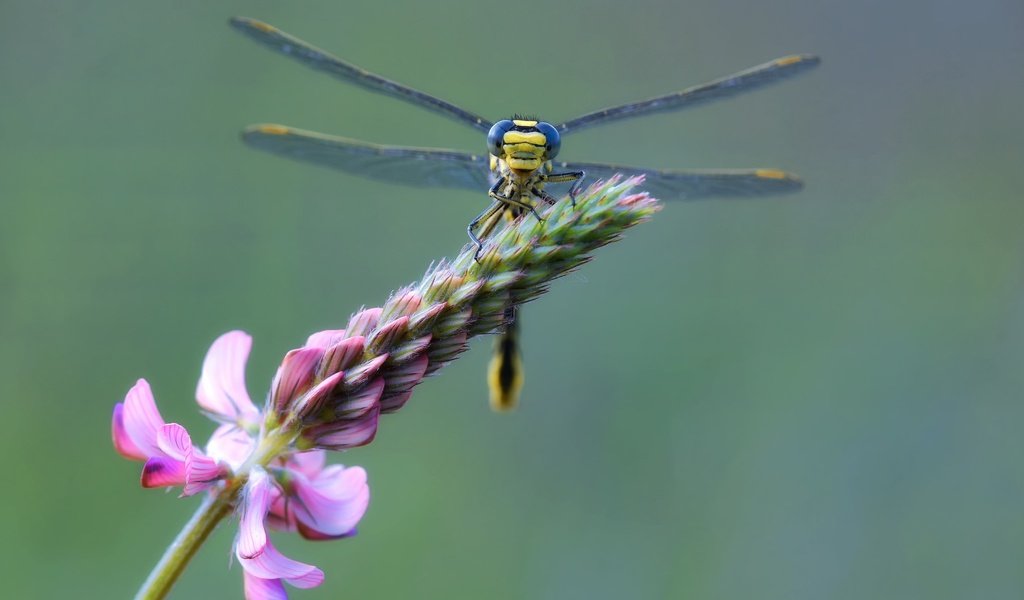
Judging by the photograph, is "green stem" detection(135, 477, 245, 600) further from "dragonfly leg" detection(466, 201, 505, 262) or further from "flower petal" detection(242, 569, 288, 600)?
"dragonfly leg" detection(466, 201, 505, 262)

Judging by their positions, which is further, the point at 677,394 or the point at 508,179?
the point at 677,394

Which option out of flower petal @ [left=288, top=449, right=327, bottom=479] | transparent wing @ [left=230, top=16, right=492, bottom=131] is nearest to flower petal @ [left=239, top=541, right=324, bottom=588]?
flower petal @ [left=288, top=449, right=327, bottom=479]

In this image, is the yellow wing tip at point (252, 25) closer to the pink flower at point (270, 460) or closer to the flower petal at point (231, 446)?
the pink flower at point (270, 460)

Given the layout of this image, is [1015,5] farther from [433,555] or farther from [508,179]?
[508,179]

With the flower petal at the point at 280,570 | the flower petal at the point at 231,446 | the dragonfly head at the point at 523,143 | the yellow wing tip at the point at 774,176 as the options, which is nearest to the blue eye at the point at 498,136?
the dragonfly head at the point at 523,143

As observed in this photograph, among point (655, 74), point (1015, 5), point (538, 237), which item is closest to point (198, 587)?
point (538, 237)

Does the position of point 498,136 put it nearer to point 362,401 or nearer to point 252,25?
point 252,25

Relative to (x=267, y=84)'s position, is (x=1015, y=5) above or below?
above
